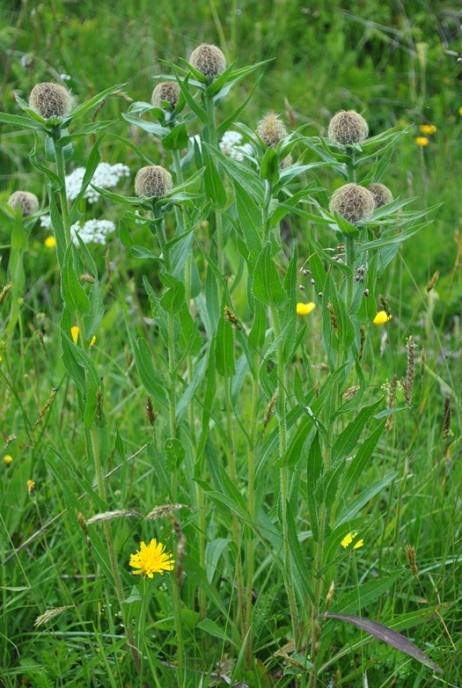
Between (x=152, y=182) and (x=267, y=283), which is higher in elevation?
(x=152, y=182)

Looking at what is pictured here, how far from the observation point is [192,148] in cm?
180

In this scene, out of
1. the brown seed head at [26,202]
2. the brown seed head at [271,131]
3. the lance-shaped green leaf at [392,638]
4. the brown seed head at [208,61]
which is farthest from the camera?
the brown seed head at [26,202]

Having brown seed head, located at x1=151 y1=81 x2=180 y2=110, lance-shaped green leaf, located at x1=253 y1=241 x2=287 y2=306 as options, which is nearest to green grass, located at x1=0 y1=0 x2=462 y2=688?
lance-shaped green leaf, located at x1=253 y1=241 x2=287 y2=306

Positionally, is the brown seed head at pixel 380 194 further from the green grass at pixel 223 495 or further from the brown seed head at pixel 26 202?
the brown seed head at pixel 26 202

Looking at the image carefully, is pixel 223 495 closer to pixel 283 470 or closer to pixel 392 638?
pixel 283 470

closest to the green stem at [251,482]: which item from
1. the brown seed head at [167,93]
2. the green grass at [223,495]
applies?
the green grass at [223,495]

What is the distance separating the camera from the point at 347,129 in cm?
152

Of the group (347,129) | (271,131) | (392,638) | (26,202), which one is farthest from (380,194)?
(26,202)

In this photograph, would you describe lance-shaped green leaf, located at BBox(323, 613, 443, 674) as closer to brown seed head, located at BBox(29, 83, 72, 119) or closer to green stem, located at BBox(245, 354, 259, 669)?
green stem, located at BBox(245, 354, 259, 669)

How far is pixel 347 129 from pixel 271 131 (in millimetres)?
144

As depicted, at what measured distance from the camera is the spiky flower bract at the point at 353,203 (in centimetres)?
145

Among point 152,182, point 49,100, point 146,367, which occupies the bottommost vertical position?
point 146,367

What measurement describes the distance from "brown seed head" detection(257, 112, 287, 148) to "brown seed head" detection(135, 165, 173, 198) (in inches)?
7.6

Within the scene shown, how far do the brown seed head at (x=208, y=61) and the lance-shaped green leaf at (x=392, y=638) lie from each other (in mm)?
1083
